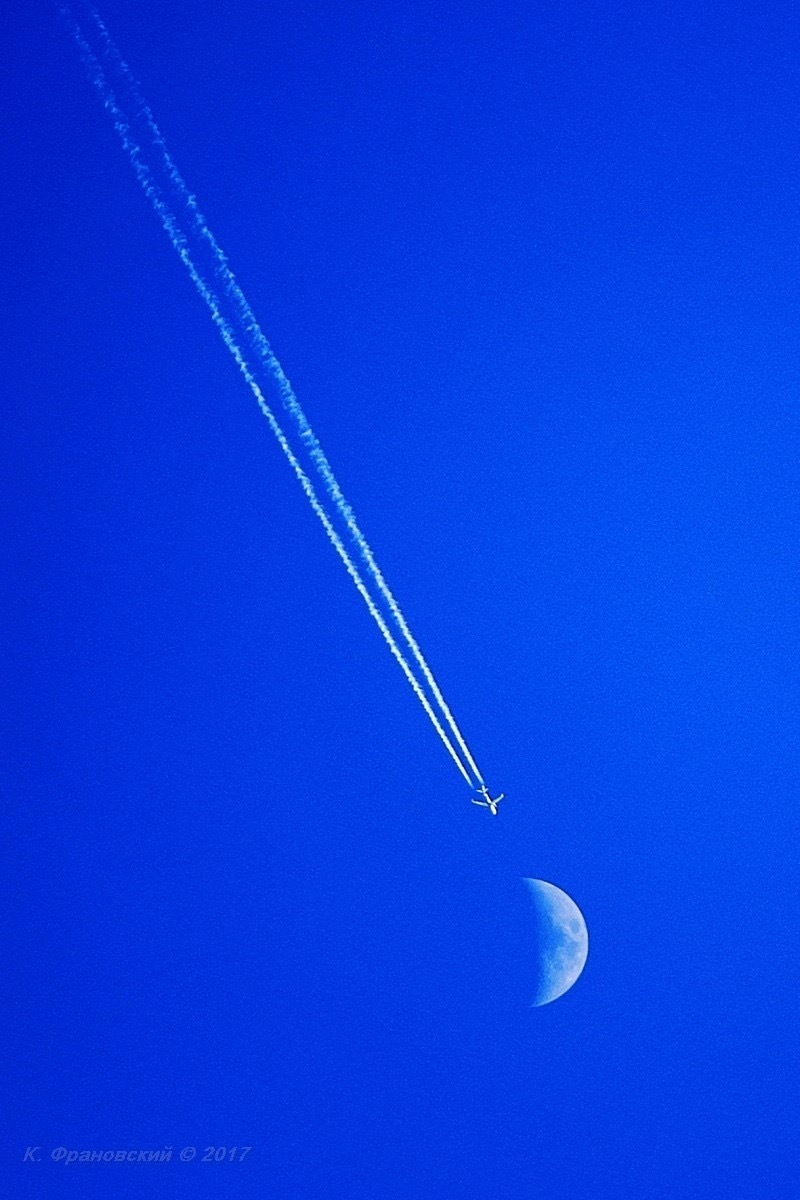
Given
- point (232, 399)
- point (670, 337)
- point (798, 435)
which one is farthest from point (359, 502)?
point (798, 435)

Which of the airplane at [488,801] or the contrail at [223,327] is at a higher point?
the contrail at [223,327]

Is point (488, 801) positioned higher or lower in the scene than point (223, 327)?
lower

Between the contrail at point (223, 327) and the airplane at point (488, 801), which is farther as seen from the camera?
the airplane at point (488, 801)

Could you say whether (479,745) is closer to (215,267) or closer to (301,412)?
(301,412)
